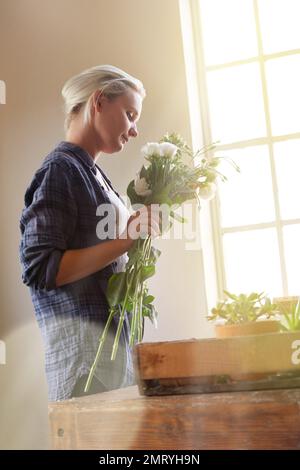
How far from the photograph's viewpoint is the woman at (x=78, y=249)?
133 cm

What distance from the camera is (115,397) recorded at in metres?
0.87

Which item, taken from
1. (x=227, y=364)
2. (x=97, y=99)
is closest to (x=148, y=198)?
(x=97, y=99)

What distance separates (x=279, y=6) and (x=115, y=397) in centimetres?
201

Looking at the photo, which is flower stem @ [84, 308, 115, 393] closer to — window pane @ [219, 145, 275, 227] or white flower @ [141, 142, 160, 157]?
white flower @ [141, 142, 160, 157]

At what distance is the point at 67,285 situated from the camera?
4.55 feet

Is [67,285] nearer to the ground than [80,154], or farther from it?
nearer to the ground

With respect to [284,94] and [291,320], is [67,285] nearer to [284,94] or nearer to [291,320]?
[291,320]

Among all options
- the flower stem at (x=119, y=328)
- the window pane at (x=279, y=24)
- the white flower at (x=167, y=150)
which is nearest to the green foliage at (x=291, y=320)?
the flower stem at (x=119, y=328)

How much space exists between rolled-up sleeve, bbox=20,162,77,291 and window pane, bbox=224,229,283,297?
1105mm

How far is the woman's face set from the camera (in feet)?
5.03

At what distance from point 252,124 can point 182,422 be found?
185 centimetres
